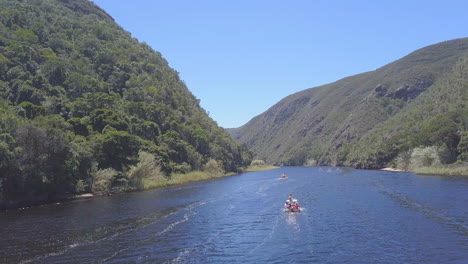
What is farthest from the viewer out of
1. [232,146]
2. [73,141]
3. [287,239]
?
[232,146]

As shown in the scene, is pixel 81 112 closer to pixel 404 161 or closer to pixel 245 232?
pixel 245 232

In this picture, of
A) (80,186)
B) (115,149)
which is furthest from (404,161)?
(80,186)

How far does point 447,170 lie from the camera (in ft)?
306

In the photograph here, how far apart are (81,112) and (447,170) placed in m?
88.8

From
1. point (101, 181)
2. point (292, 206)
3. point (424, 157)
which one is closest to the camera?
point (292, 206)

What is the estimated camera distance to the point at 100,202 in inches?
2414

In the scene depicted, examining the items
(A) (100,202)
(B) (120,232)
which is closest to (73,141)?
(A) (100,202)

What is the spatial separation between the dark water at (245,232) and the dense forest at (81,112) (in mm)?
9698

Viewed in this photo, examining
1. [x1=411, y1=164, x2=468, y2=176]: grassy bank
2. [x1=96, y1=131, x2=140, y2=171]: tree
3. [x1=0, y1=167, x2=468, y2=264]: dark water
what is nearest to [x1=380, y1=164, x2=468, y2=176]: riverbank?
[x1=411, y1=164, x2=468, y2=176]: grassy bank

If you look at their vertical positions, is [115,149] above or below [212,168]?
above

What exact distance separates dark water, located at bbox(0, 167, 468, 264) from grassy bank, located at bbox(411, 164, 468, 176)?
126 ft

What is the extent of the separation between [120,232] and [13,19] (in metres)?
131

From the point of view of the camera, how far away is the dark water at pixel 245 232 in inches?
1109

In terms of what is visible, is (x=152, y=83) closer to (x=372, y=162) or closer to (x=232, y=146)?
(x=232, y=146)
